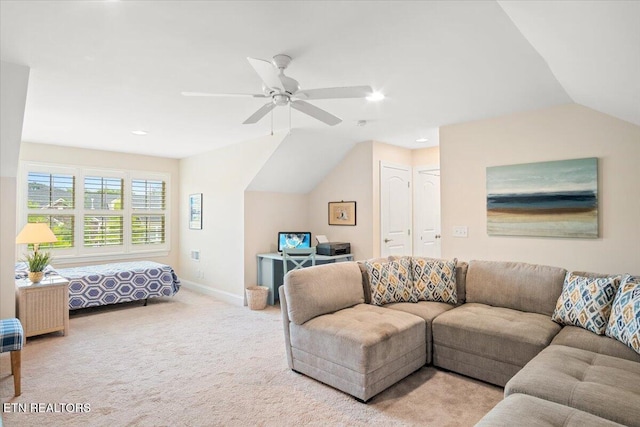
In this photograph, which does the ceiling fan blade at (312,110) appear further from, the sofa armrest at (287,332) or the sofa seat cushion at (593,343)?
the sofa seat cushion at (593,343)

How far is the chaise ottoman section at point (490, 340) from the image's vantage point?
2518 mm

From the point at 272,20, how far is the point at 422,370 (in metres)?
2.82

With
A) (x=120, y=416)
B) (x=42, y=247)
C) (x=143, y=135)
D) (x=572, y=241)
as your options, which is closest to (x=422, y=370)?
(x=572, y=241)

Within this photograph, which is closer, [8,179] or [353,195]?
[8,179]

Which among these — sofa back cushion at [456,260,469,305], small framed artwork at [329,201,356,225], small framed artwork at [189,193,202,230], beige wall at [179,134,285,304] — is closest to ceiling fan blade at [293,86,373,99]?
sofa back cushion at [456,260,469,305]

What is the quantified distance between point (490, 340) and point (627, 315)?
0.85 meters

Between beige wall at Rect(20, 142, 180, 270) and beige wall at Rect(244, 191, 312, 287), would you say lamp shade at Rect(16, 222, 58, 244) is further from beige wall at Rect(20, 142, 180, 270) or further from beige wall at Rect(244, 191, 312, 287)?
beige wall at Rect(244, 191, 312, 287)

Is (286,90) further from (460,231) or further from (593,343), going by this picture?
(460,231)

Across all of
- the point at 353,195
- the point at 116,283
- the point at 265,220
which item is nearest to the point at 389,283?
the point at 353,195

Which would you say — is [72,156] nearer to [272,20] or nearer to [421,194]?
[272,20]

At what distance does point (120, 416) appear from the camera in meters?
2.31

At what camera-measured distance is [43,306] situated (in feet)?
12.2

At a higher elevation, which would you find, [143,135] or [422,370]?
[143,135]

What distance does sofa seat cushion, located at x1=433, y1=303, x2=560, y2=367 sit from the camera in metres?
2.50
